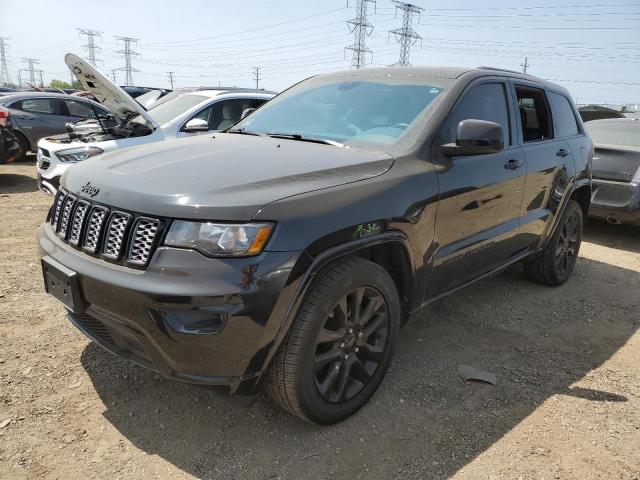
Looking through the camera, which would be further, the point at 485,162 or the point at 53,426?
the point at 485,162

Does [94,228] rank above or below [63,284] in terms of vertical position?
above

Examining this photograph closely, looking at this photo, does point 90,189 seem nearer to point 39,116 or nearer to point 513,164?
point 513,164

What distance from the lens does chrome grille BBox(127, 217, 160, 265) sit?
2201mm

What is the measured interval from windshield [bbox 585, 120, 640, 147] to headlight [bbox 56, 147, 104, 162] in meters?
6.78

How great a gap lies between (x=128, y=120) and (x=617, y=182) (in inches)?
252

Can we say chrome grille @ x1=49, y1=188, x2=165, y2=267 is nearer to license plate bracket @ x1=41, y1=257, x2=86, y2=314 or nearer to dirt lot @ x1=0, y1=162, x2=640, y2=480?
license plate bracket @ x1=41, y1=257, x2=86, y2=314

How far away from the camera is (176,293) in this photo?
2078mm

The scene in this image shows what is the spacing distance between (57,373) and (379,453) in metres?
1.87

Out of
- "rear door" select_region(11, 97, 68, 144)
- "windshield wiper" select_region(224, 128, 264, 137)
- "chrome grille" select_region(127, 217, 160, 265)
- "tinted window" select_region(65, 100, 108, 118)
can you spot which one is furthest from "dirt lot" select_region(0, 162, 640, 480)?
"tinted window" select_region(65, 100, 108, 118)

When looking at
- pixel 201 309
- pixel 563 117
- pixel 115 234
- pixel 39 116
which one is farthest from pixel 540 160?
pixel 39 116

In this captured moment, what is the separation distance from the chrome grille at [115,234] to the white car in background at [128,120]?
3406 mm

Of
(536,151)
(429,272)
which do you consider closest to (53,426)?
(429,272)

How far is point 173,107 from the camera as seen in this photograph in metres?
7.56

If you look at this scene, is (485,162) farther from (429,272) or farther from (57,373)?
(57,373)
